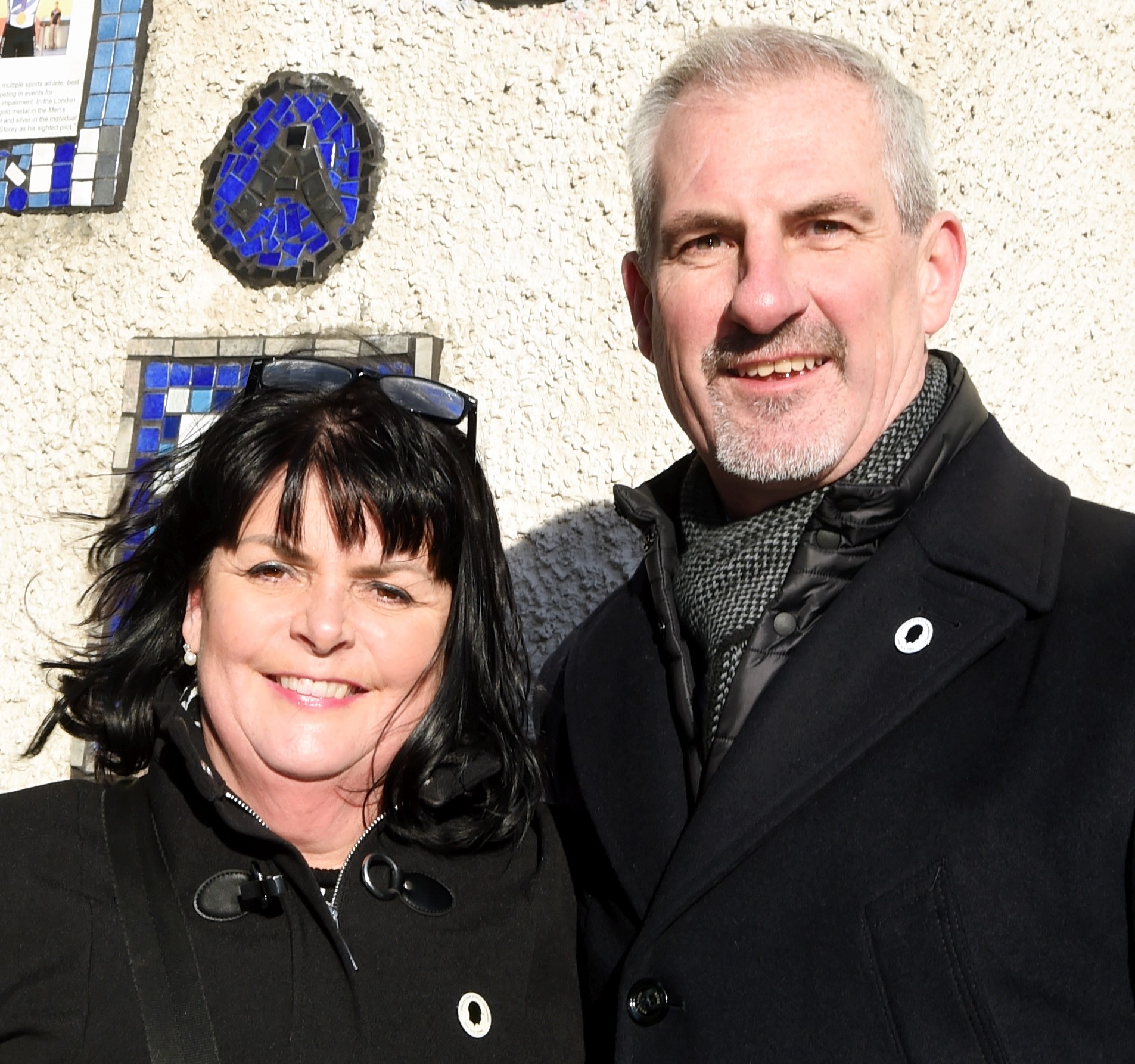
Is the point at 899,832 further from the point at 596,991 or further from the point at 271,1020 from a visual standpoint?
the point at 271,1020

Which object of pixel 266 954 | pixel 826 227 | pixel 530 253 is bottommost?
pixel 266 954

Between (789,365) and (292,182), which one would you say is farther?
(292,182)

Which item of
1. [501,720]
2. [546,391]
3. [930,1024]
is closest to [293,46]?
[546,391]

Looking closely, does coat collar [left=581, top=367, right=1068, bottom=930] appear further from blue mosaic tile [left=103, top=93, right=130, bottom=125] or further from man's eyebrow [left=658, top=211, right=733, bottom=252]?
blue mosaic tile [left=103, top=93, right=130, bottom=125]

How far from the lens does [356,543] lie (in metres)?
2.07

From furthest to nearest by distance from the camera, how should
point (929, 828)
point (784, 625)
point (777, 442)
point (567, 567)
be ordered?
point (567, 567) < point (777, 442) < point (784, 625) < point (929, 828)

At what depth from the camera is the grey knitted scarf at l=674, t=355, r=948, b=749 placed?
1.99m

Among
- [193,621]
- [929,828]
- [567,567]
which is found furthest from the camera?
[567,567]

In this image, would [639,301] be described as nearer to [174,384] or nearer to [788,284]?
[788,284]

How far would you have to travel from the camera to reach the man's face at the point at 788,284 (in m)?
2.04

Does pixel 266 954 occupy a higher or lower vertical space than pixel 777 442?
lower

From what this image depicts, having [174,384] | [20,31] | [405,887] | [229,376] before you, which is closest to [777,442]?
[405,887]

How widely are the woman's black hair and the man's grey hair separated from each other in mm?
533

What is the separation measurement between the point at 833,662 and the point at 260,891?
87 cm
